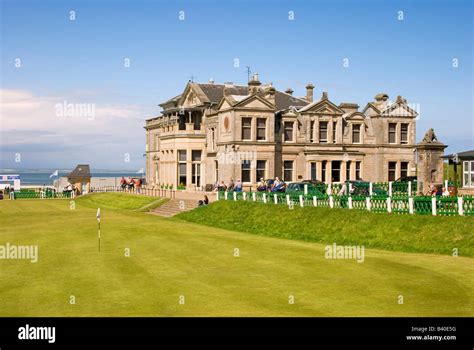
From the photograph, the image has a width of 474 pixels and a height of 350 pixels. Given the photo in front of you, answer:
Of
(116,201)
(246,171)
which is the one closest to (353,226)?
(246,171)

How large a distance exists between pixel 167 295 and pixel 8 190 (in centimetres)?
7016

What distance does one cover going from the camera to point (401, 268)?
21.7 m

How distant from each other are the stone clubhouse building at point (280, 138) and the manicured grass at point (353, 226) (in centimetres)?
1851

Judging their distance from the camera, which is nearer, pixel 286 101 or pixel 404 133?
pixel 286 101

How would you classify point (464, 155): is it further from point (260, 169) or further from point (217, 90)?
point (217, 90)

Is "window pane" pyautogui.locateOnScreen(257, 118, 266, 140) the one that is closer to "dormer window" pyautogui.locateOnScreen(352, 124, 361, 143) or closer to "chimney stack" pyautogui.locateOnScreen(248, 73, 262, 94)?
"chimney stack" pyautogui.locateOnScreen(248, 73, 262, 94)

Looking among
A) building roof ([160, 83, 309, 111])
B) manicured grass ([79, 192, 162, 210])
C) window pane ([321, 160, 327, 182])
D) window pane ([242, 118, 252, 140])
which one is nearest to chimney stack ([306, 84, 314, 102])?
building roof ([160, 83, 309, 111])

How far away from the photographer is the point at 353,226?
31.6 metres

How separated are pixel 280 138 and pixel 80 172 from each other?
30945 millimetres

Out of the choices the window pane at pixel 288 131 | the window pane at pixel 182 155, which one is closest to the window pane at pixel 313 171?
the window pane at pixel 288 131

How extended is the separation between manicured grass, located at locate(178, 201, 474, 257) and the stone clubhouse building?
729 inches

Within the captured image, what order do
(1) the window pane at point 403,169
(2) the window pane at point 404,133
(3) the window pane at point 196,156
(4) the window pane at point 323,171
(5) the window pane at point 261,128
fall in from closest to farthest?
(5) the window pane at point 261,128 → (4) the window pane at point 323,171 → (3) the window pane at point 196,156 → (2) the window pane at point 404,133 → (1) the window pane at point 403,169

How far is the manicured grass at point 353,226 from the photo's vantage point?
26703mm

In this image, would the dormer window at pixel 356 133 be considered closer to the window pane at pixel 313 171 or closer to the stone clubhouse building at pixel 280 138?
the stone clubhouse building at pixel 280 138
